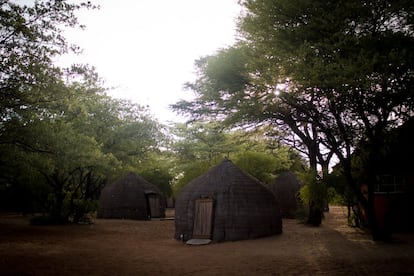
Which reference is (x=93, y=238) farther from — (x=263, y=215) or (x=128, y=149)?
(x=128, y=149)

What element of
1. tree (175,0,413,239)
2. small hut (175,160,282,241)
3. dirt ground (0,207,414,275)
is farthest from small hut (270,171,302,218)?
tree (175,0,413,239)

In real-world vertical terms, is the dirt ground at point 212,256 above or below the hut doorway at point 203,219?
below

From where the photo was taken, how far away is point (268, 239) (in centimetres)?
1567

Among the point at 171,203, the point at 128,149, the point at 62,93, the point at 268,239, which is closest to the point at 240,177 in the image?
the point at 268,239

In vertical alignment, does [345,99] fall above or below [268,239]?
above

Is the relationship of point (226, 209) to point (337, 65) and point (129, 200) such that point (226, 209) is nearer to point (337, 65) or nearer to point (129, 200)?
point (337, 65)

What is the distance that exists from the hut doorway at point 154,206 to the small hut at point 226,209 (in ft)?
48.2

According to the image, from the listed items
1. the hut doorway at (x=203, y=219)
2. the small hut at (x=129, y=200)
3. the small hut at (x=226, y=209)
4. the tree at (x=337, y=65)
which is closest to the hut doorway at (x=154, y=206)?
the small hut at (x=129, y=200)

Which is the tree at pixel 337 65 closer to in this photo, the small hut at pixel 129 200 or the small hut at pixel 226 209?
the small hut at pixel 226 209

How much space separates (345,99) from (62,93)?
398 inches

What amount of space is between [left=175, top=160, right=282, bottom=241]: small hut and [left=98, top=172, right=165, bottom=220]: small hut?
1430 centimetres

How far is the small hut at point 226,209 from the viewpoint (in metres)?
15.8

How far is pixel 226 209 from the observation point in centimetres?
1591

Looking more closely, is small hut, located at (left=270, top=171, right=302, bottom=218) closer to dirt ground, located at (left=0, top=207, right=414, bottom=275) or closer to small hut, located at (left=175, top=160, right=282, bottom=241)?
small hut, located at (left=175, top=160, right=282, bottom=241)
